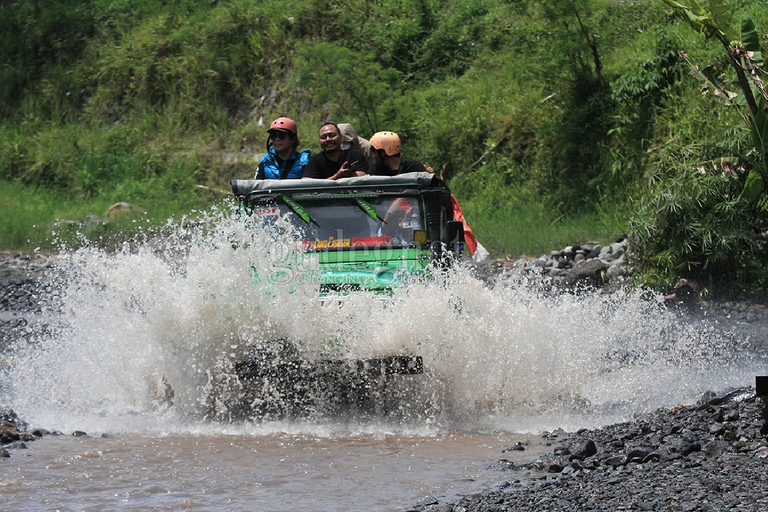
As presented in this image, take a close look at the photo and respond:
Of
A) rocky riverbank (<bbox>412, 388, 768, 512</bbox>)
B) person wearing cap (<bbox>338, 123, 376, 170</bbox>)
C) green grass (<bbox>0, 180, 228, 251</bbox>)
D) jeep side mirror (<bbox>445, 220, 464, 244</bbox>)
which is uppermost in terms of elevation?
green grass (<bbox>0, 180, 228, 251</bbox>)

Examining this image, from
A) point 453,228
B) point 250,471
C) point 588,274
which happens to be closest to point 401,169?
point 453,228

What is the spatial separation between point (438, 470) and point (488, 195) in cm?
1207

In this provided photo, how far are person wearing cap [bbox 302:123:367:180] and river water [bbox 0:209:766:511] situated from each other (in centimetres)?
147

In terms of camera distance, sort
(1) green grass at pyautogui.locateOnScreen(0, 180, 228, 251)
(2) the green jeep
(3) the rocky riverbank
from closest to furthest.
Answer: (3) the rocky riverbank < (2) the green jeep < (1) green grass at pyautogui.locateOnScreen(0, 180, 228, 251)

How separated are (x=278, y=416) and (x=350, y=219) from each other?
1895 mm

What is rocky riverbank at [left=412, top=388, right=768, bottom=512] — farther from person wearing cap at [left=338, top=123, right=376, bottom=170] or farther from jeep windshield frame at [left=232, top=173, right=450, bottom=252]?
person wearing cap at [left=338, top=123, right=376, bottom=170]

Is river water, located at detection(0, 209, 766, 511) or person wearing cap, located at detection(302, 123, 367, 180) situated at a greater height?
person wearing cap, located at detection(302, 123, 367, 180)

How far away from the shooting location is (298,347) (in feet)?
20.1

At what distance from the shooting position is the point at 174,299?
21.4ft

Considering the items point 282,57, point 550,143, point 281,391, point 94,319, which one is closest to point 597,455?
point 281,391

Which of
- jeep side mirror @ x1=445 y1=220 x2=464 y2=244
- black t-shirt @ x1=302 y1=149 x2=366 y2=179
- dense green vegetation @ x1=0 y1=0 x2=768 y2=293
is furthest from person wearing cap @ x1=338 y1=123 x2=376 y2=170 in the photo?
dense green vegetation @ x1=0 y1=0 x2=768 y2=293

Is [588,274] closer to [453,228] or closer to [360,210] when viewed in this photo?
[453,228]

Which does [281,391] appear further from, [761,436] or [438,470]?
[761,436]

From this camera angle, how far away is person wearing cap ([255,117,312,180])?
850cm
